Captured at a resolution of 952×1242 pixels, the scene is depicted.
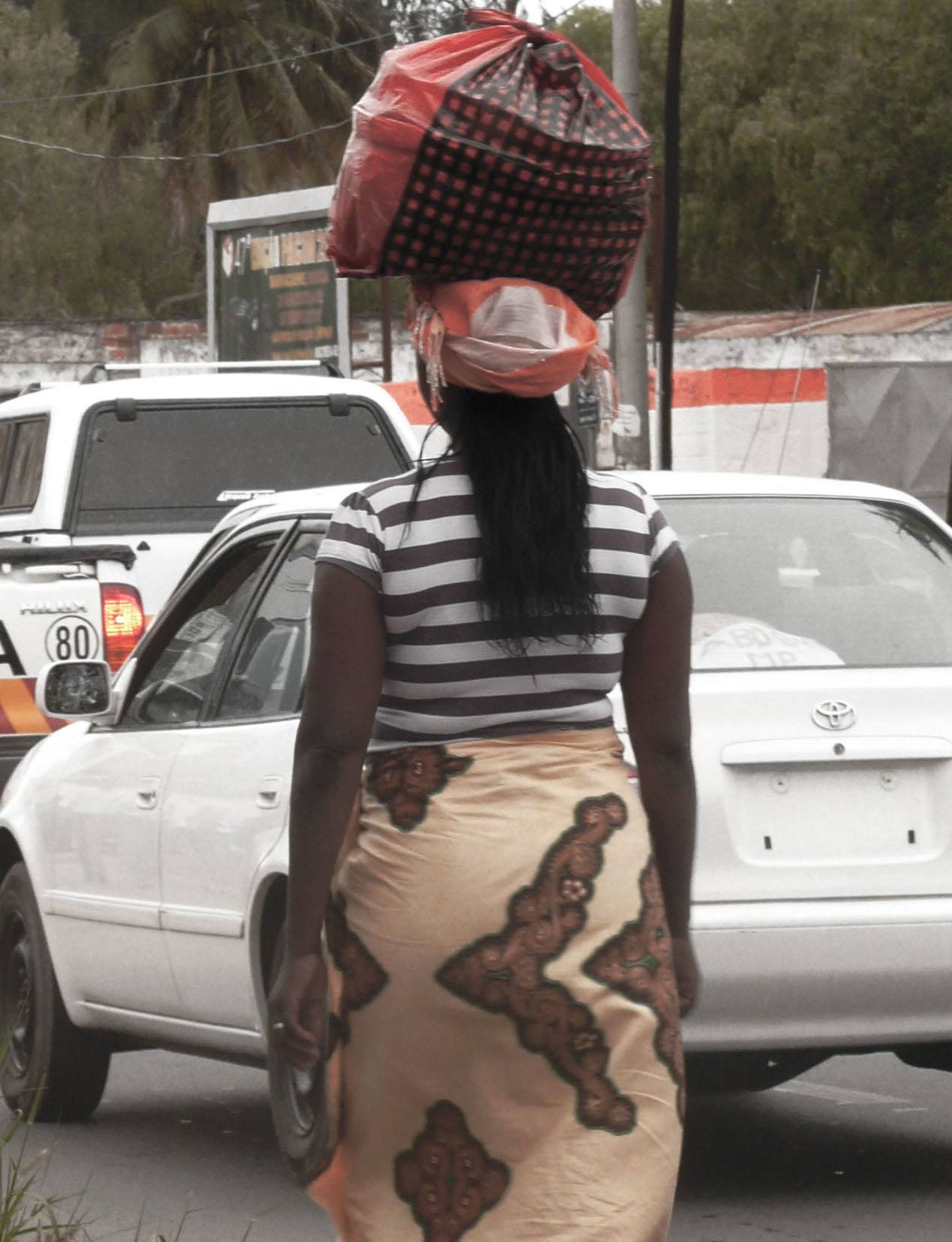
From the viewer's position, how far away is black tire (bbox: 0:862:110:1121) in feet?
22.5

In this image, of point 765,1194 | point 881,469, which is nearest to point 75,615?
point 765,1194

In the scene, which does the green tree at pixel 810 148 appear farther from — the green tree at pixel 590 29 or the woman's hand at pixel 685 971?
the woman's hand at pixel 685 971

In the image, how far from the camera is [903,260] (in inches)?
2058

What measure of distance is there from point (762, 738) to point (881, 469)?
28.2 metres

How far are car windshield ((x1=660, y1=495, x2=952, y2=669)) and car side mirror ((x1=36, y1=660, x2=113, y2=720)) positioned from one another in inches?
55.5

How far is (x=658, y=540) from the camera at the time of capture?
350 centimetres

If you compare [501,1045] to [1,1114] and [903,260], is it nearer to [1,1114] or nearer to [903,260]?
[1,1114]

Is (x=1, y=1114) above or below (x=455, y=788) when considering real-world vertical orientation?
below

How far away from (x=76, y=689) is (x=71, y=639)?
9.84 feet

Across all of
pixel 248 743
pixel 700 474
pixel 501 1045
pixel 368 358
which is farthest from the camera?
pixel 368 358

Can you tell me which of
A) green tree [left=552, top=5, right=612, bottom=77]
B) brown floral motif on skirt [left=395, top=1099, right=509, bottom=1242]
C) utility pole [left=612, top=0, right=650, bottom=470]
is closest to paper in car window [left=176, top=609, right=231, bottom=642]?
brown floral motif on skirt [left=395, top=1099, right=509, bottom=1242]

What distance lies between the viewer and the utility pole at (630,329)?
19.5 metres

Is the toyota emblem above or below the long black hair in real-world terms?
below

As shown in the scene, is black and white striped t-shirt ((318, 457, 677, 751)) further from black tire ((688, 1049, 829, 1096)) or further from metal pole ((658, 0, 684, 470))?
metal pole ((658, 0, 684, 470))
